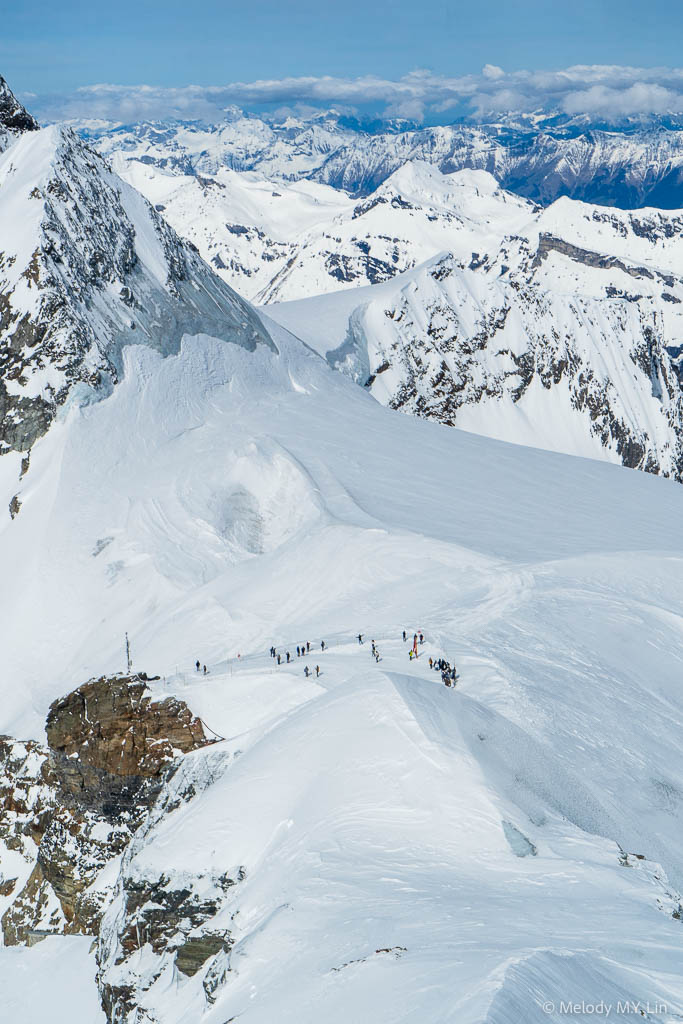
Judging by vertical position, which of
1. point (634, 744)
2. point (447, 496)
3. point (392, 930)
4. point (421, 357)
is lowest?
point (421, 357)

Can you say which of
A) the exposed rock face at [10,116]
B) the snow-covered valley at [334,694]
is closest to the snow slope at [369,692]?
the snow-covered valley at [334,694]

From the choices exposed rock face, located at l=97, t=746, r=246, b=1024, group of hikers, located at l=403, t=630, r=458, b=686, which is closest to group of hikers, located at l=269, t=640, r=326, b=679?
group of hikers, located at l=403, t=630, r=458, b=686

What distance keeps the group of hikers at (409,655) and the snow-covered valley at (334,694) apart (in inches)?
15.8

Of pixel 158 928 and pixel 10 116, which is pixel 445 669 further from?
pixel 10 116

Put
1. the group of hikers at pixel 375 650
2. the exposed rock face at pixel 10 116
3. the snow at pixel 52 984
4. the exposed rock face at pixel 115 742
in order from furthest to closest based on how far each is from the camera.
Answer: the exposed rock face at pixel 10 116 → the snow at pixel 52 984 → the group of hikers at pixel 375 650 → the exposed rock face at pixel 115 742

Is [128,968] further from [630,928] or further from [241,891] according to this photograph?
[630,928]

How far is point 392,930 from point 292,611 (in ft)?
91.4

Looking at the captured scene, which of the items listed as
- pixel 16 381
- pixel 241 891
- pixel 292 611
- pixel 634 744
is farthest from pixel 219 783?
pixel 16 381

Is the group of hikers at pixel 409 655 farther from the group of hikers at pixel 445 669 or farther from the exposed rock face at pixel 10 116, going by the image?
the exposed rock face at pixel 10 116

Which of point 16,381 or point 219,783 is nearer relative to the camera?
point 219,783

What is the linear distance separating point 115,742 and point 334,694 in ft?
33.3

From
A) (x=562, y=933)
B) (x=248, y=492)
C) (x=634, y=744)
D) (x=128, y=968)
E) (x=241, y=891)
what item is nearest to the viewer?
(x=562, y=933)

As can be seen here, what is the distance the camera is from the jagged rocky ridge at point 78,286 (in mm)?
73562

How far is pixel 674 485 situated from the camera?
3418 inches
